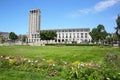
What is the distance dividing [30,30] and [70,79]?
7554 inches

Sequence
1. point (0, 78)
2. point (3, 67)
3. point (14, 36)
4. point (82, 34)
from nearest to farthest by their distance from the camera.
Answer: point (0, 78) < point (3, 67) < point (14, 36) < point (82, 34)

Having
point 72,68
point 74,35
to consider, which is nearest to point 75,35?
point 74,35

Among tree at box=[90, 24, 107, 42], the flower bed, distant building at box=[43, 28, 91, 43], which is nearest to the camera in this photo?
the flower bed

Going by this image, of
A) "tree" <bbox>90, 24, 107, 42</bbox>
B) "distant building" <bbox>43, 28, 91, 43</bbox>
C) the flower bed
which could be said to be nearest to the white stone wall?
"distant building" <bbox>43, 28, 91, 43</bbox>

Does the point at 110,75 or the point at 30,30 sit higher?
the point at 30,30

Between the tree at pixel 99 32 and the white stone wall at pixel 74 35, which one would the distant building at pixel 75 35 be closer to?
the white stone wall at pixel 74 35

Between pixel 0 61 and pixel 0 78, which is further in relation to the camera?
pixel 0 61

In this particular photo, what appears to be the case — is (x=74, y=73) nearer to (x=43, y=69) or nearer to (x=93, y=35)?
(x=43, y=69)

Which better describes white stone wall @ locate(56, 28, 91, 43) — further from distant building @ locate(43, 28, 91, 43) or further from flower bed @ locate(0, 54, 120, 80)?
flower bed @ locate(0, 54, 120, 80)

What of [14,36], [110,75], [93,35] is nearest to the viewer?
[110,75]

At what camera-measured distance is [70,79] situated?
9.17m

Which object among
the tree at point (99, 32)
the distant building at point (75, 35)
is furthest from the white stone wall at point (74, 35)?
the tree at point (99, 32)

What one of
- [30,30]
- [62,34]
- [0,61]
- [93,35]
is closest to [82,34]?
[62,34]

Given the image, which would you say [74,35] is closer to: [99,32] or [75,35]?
[75,35]
